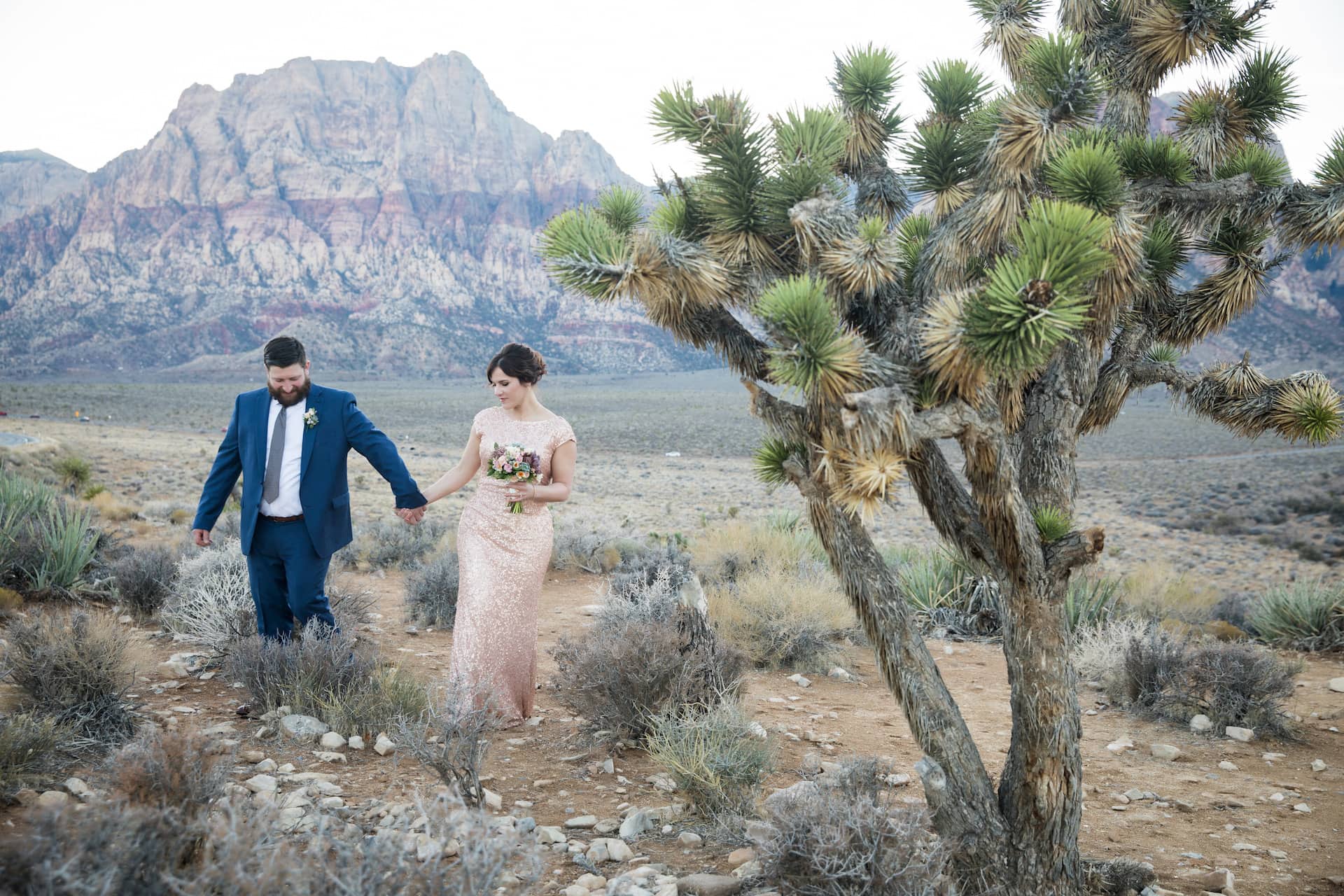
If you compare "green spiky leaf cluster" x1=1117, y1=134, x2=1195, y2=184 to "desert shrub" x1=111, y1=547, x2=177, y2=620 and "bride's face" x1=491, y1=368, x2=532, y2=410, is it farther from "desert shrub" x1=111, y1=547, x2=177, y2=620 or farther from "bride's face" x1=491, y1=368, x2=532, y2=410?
"desert shrub" x1=111, y1=547, x2=177, y2=620

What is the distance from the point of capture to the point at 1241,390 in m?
4.29

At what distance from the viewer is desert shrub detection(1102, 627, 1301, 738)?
238 inches

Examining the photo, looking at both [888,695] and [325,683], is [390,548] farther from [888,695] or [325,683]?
[888,695]

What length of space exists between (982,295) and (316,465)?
3.80 meters

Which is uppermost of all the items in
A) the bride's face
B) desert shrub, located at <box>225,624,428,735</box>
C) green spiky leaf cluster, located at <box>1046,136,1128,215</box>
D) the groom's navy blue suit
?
green spiky leaf cluster, located at <box>1046,136,1128,215</box>

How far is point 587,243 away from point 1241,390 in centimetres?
344

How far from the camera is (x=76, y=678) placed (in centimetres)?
418

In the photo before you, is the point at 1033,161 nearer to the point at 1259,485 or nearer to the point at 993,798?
the point at 993,798

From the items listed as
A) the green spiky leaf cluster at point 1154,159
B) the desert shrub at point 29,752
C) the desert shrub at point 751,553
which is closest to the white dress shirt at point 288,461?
the desert shrub at point 29,752

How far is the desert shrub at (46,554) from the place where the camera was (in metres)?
7.23

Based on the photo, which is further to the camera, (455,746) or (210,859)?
(455,746)

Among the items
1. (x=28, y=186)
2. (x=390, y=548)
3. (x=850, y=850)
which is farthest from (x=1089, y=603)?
(x=28, y=186)

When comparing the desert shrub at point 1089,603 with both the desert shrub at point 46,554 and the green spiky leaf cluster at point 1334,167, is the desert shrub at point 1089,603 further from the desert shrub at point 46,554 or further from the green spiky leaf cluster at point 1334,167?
the desert shrub at point 46,554

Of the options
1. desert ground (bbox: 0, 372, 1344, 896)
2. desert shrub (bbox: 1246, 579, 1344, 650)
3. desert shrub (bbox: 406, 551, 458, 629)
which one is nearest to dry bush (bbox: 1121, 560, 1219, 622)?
desert ground (bbox: 0, 372, 1344, 896)
